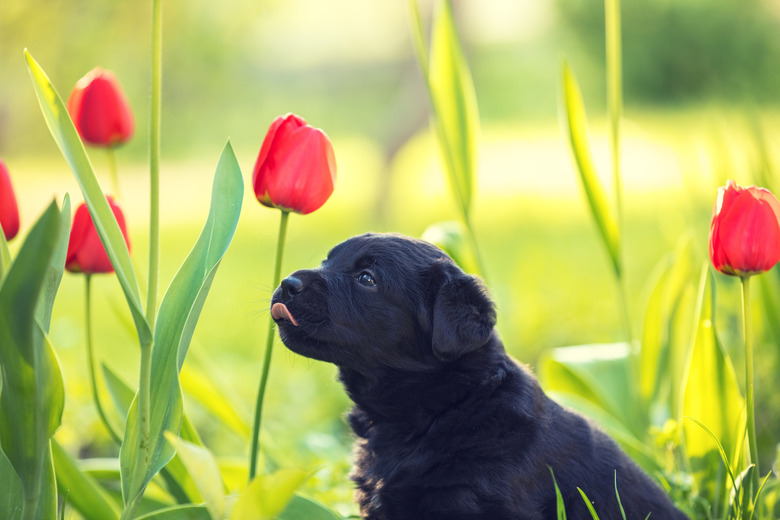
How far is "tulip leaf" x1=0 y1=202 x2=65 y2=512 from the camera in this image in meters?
1.07

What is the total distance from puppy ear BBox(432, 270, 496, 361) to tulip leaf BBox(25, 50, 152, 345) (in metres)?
0.57

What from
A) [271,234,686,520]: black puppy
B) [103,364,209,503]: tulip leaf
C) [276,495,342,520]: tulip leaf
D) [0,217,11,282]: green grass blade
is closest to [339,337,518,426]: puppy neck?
[271,234,686,520]: black puppy

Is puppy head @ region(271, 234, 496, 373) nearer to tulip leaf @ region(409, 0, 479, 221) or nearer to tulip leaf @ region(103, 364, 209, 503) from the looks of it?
tulip leaf @ region(103, 364, 209, 503)

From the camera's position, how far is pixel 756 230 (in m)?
1.48

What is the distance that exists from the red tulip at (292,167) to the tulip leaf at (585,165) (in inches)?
35.7

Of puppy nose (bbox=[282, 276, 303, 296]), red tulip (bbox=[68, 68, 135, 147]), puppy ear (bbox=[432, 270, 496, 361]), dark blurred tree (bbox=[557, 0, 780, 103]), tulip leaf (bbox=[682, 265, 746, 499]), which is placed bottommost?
tulip leaf (bbox=[682, 265, 746, 499])

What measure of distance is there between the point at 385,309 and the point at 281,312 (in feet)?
0.77

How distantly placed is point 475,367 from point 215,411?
855 mm

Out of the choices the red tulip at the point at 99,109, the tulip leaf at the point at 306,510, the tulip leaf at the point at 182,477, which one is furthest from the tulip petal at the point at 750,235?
the red tulip at the point at 99,109

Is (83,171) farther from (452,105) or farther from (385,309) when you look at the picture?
(452,105)

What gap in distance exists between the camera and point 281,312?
153 cm

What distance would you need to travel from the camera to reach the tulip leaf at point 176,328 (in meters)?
1.41

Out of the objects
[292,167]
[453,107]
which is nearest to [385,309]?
[292,167]

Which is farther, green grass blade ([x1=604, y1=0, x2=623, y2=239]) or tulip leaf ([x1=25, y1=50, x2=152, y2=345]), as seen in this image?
green grass blade ([x1=604, y1=0, x2=623, y2=239])
